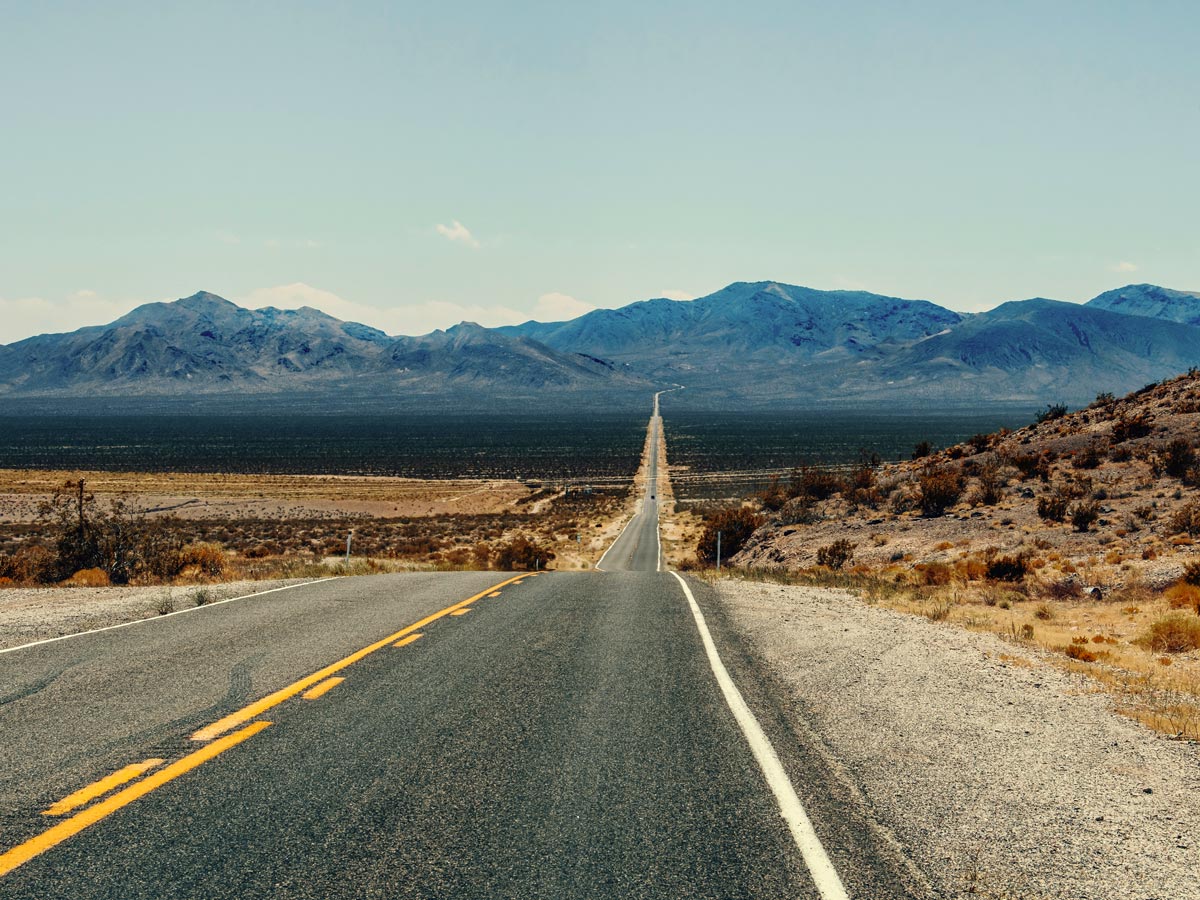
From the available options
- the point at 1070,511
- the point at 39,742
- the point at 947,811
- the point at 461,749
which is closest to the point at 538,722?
the point at 461,749

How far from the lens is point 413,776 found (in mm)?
4781

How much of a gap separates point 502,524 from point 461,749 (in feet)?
183

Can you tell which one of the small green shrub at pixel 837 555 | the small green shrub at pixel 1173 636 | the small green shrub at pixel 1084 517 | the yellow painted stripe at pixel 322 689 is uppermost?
the yellow painted stripe at pixel 322 689

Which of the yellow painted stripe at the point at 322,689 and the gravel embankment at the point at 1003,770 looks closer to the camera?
the gravel embankment at the point at 1003,770

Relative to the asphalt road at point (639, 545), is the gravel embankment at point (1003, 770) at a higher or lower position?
higher

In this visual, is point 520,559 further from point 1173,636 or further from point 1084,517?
point 1173,636

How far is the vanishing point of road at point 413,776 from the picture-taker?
11.9 ft

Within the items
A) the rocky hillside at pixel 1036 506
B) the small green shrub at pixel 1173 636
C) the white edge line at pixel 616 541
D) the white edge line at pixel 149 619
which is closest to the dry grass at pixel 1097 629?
the small green shrub at pixel 1173 636

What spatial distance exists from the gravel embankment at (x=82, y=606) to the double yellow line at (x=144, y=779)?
4206 millimetres

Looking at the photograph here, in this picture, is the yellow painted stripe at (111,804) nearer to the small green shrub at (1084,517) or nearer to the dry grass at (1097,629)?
the dry grass at (1097,629)

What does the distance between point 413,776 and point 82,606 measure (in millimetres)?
9430

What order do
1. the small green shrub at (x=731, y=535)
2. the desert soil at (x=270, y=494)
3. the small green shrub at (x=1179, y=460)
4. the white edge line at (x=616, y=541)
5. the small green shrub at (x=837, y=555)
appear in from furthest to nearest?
the desert soil at (x=270, y=494), the white edge line at (x=616, y=541), the small green shrub at (x=731, y=535), the small green shrub at (x=1179, y=460), the small green shrub at (x=837, y=555)

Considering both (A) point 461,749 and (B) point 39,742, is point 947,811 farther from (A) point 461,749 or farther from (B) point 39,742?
(B) point 39,742

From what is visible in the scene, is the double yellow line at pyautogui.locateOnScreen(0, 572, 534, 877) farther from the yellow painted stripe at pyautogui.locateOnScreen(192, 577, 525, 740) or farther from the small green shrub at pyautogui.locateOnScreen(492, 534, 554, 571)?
the small green shrub at pyautogui.locateOnScreen(492, 534, 554, 571)
